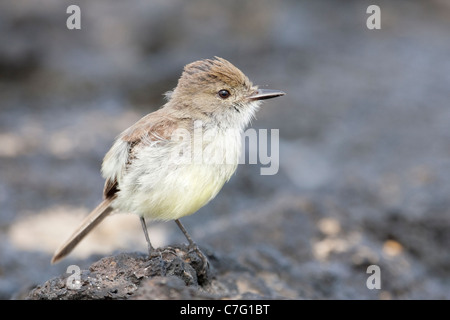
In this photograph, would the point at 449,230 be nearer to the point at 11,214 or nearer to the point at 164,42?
the point at 11,214

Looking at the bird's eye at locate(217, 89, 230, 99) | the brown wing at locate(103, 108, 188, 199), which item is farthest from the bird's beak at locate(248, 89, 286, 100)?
the brown wing at locate(103, 108, 188, 199)

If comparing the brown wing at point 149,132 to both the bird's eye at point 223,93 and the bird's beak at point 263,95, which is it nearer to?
the bird's eye at point 223,93

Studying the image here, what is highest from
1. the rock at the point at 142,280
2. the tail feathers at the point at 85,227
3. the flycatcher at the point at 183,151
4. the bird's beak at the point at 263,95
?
the bird's beak at the point at 263,95

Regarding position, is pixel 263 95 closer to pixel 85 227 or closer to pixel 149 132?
pixel 149 132

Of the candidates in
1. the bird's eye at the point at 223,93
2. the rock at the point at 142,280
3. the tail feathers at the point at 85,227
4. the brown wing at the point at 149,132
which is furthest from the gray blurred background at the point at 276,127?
the bird's eye at the point at 223,93

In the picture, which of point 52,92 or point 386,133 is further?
point 52,92
